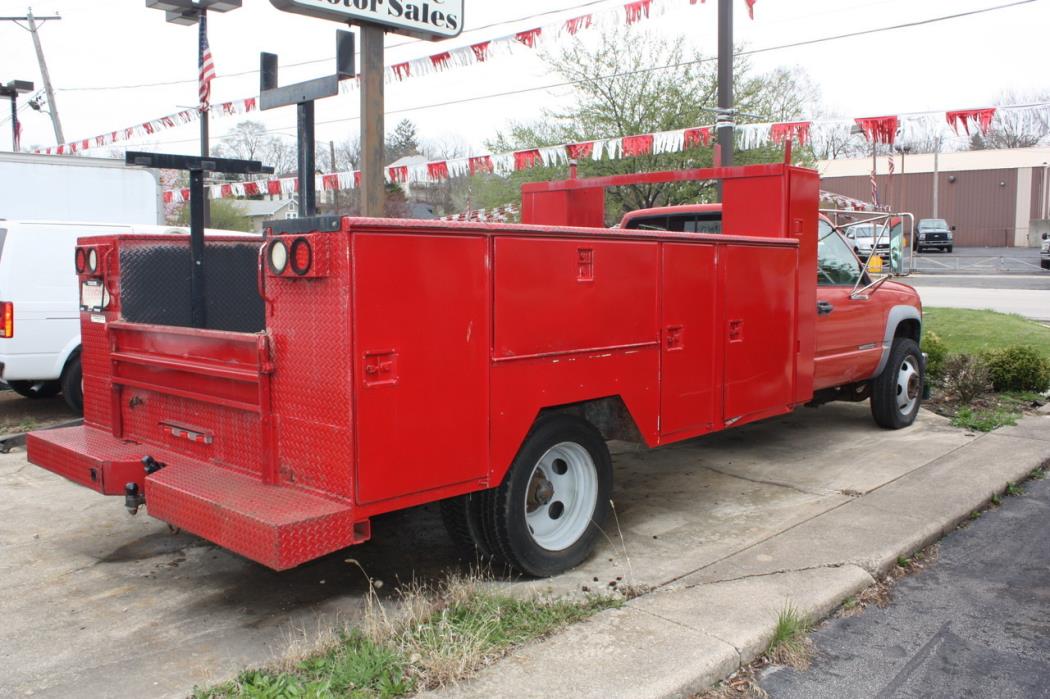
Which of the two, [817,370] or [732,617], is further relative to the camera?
[817,370]

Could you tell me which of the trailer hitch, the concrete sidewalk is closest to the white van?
the trailer hitch

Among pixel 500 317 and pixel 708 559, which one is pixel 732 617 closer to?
pixel 708 559

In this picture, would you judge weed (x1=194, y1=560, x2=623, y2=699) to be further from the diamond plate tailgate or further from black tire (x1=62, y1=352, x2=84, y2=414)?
black tire (x1=62, y1=352, x2=84, y2=414)

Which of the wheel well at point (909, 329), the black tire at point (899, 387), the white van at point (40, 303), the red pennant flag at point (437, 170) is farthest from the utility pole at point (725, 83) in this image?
the red pennant flag at point (437, 170)

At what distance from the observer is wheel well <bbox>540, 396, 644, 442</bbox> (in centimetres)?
489

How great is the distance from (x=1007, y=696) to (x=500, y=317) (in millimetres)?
2549

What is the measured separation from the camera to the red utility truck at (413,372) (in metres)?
3.62

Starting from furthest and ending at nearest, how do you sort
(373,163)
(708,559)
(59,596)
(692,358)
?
(373,163)
(692,358)
(708,559)
(59,596)

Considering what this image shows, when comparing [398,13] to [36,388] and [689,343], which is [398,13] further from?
[36,388]

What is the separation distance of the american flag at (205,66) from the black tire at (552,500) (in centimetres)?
918

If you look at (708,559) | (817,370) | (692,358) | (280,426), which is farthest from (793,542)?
(280,426)

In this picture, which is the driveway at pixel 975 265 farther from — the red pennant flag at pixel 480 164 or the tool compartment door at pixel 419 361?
the tool compartment door at pixel 419 361

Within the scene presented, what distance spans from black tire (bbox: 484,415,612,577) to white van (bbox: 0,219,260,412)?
17.0 feet

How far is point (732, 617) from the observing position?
4.04 m
